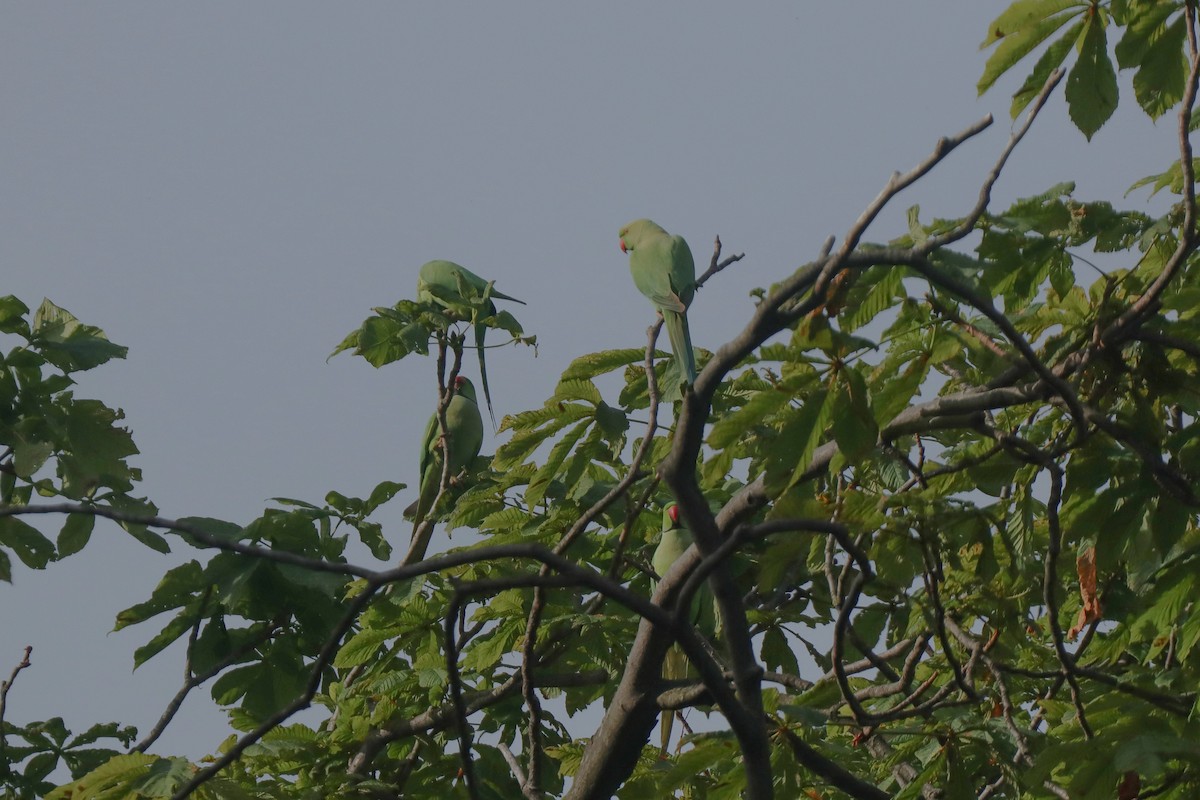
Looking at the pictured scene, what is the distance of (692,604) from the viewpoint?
4.89m

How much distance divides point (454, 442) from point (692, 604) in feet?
7.85

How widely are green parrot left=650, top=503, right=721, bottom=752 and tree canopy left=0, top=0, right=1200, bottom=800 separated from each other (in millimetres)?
92

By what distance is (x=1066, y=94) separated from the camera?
3.26 m

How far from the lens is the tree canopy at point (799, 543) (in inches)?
98.0

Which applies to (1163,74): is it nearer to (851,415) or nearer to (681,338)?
(851,415)

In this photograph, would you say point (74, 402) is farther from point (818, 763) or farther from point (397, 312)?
point (818, 763)

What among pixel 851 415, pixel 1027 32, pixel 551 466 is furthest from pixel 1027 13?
pixel 551 466

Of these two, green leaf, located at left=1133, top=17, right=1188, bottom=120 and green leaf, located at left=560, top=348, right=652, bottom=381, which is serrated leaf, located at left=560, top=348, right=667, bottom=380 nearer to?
green leaf, located at left=560, top=348, right=652, bottom=381

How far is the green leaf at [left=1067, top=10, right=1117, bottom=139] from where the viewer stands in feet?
10.6

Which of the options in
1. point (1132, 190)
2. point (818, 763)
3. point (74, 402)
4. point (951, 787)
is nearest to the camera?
point (818, 763)

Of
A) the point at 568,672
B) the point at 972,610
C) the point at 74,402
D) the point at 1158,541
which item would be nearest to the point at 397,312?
the point at 74,402

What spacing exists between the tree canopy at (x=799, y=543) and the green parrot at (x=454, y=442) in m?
1.02

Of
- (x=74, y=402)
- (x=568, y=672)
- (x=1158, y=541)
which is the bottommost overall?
(x=1158, y=541)

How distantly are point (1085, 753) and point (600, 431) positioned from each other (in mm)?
1735
